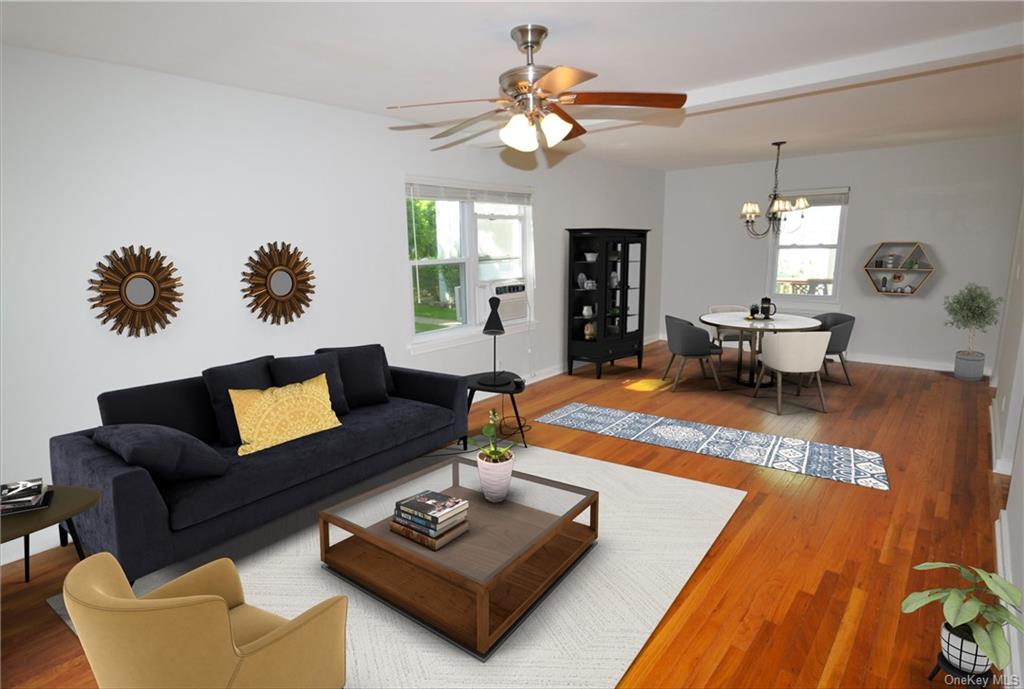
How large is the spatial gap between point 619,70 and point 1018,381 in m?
3.31

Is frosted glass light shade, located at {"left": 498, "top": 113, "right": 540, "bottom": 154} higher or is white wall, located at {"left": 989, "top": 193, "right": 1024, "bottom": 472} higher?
frosted glass light shade, located at {"left": 498, "top": 113, "right": 540, "bottom": 154}

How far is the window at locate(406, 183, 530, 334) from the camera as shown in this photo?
513cm

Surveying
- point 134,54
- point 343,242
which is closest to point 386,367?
point 343,242

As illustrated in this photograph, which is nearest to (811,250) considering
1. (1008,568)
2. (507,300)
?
(507,300)

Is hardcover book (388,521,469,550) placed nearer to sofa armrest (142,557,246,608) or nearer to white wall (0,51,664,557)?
sofa armrest (142,557,246,608)

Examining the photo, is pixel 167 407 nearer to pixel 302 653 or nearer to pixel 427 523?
pixel 427 523

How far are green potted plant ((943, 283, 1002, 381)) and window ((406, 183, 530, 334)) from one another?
488cm

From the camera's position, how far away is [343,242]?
14.5 ft

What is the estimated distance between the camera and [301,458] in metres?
3.05

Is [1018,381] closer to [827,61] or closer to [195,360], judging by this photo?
[827,61]

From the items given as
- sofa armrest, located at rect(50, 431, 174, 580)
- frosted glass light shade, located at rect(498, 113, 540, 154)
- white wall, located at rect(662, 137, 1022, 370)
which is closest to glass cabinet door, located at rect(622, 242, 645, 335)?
white wall, located at rect(662, 137, 1022, 370)

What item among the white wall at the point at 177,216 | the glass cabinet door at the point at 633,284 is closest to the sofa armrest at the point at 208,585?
the white wall at the point at 177,216

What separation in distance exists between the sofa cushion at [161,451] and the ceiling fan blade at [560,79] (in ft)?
7.62

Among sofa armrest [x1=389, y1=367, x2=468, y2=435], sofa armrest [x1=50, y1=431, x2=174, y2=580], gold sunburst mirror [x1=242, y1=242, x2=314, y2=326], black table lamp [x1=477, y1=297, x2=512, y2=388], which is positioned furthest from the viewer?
black table lamp [x1=477, y1=297, x2=512, y2=388]
